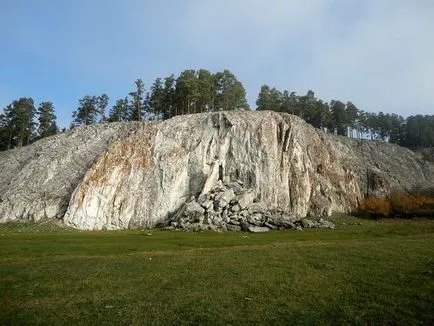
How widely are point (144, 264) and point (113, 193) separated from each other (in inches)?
1777

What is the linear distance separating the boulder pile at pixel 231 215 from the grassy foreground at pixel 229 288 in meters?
29.8

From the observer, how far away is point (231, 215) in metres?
60.5

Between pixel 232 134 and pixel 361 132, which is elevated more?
pixel 361 132

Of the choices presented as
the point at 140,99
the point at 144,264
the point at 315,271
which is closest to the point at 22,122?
the point at 140,99

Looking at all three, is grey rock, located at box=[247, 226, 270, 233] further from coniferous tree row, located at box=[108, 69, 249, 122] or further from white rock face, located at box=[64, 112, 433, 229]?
coniferous tree row, located at box=[108, 69, 249, 122]

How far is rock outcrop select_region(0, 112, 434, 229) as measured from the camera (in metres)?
65.8

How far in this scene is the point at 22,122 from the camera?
4245 inches

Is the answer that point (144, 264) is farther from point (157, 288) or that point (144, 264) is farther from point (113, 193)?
point (113, 193)

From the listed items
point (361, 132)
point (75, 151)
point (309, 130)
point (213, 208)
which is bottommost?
point (213, 208)

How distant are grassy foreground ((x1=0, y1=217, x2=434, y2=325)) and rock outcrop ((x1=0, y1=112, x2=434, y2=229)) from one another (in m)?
34.7

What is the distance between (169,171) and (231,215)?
15.7 metres

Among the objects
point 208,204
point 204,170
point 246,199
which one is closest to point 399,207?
Answer: point 246,199

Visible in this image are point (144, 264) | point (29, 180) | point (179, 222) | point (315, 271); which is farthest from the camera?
point (29, 180)

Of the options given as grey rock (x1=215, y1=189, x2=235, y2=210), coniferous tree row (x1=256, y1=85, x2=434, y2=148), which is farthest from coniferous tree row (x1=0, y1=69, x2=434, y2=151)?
grey rock (x1=215, y1=189, x2=235, y2=210)
